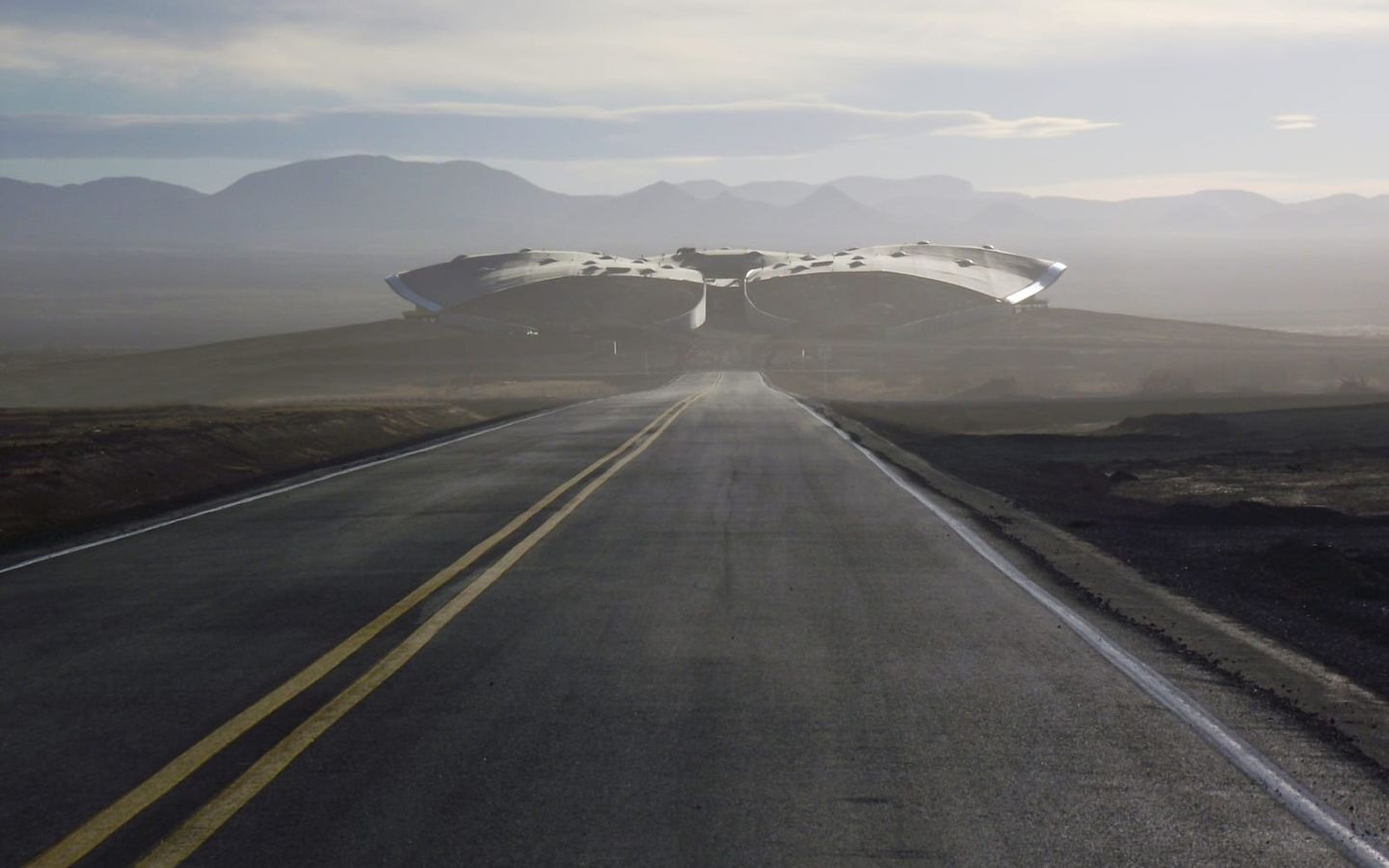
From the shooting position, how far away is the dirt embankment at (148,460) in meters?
17.4

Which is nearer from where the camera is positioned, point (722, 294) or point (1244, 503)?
point (1244, 503)

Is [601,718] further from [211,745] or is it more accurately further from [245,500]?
[245,500]

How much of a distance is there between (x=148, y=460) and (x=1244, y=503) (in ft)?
53.5

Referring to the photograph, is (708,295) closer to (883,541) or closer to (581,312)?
(581,312)

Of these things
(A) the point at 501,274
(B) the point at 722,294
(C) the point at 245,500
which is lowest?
(C) the point at 245,500

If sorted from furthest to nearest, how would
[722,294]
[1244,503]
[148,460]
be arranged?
1. [722,294]
2. [148,460]
3. [1244,503]

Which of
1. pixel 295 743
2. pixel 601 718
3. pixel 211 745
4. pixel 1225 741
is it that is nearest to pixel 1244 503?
pixel 1225 741

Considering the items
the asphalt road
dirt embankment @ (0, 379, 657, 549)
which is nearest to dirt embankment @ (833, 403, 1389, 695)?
the asphalt road

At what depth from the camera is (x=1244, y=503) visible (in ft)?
54.5

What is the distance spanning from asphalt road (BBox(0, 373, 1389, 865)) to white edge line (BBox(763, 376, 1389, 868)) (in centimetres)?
9

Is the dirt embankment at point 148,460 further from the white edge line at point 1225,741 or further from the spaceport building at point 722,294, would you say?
the spaceport building at point 722,294

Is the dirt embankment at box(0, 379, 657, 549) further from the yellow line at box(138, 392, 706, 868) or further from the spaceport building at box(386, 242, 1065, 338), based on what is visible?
the spaceport building at box(386, 242, 1065, 338)

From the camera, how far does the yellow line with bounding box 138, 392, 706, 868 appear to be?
5.41 metres

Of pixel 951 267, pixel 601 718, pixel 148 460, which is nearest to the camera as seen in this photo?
pixel 601 718
